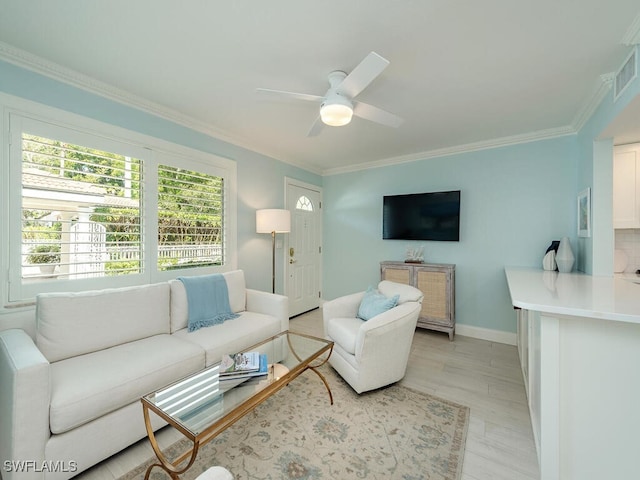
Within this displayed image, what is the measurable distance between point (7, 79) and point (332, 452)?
3141 mm

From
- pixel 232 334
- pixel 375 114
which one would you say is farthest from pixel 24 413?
pixel 375 114

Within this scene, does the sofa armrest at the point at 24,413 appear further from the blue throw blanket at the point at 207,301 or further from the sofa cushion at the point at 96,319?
the blue throw blanket at the point at 207,301

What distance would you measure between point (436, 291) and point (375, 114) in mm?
2303

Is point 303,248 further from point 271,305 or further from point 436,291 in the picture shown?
point 436,291

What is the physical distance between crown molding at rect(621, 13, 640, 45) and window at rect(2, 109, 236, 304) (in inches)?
131

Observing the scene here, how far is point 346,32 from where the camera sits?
160cm

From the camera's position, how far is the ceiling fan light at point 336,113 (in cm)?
181

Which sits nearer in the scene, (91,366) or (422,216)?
(91,366)

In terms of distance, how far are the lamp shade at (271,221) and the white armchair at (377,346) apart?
143 cm

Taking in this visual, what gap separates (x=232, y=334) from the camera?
2248 millimetres

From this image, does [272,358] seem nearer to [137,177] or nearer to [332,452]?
[332,452]

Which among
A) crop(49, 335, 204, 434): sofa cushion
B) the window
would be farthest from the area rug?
the window

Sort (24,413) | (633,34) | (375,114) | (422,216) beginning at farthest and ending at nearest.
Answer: (422,216)
(375,114)
(633,34)
(24,413)

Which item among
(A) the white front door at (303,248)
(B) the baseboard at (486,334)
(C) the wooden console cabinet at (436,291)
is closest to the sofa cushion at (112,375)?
(A) the white front door at (303,248)
